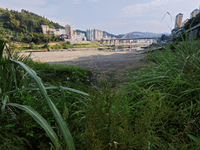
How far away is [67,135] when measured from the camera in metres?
0.56

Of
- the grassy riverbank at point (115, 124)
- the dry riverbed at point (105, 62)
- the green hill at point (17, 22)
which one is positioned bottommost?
the dry riverbed at point (105, 62)

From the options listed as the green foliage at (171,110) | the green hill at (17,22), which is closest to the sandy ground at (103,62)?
the green foliage at (171,110)

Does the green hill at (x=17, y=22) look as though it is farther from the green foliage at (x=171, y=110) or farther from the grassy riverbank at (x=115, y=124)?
the green foliage at (x=171, y=110)

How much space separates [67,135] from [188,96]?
3.61 ft

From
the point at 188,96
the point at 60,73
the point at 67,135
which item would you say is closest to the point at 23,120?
the point at 67,135

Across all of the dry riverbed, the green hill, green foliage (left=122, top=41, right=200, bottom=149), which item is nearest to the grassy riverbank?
green foliage (left=122, top=41, right=200, bottom=149)

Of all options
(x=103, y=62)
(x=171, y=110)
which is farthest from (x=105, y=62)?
(x=171, y=110)

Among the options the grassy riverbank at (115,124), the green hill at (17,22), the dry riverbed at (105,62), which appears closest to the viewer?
the grassy riverbank at (115,124)

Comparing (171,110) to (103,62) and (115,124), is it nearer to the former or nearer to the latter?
(115,124)

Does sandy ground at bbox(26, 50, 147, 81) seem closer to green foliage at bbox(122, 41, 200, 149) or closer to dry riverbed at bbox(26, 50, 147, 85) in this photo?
dry riverbed at bbox(26, 50, 147, 85)

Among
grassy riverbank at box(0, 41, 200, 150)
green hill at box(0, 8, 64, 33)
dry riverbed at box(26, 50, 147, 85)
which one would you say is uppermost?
green hill at box(0, 8, 64, 33)

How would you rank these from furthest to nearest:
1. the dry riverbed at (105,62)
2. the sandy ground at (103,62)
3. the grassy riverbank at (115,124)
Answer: the sandy ground at (103,62)
the dry riverbed at (105,62)
the grassy riverbank at (115,124)

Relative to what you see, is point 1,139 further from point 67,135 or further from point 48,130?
point 67,135

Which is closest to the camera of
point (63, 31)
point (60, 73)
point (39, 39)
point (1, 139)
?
point (1, 139)
